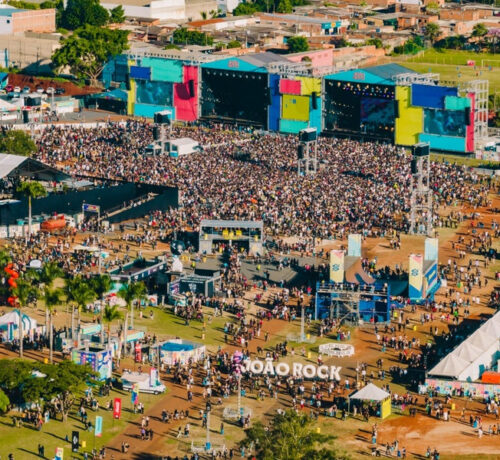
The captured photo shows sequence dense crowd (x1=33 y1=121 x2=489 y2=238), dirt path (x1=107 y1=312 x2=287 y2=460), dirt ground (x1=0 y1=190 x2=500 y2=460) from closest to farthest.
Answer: dirt path (x1=107 y1=312 x2=287 y2=460) < dirt ground (x1=0 y1=190 x2=500 y2=460) < dense crowd (x1=33 y1=121 x2=489 y2=238)

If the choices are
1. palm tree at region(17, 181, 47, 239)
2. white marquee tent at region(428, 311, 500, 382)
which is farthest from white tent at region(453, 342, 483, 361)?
palm tree at region(17, 181, 47, 239)

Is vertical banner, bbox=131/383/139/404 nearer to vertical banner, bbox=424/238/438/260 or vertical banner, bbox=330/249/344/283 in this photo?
vertical banner, bbox=330/249/344/283

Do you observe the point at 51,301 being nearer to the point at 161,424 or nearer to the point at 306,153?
the point at 161,424

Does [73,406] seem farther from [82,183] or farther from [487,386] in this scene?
[82,183]

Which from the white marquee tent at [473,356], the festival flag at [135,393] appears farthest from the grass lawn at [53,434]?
the white marquee tent at [473,356]

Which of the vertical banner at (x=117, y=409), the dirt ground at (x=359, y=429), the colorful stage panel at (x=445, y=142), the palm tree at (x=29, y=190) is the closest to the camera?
the dirt ground at (x=359, y=429)

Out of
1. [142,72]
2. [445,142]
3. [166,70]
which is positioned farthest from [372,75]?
[142,72]

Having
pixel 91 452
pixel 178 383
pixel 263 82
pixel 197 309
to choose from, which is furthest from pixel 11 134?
pixel 91 452

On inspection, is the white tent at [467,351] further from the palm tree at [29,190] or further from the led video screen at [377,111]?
the led video screen at [377,111]
